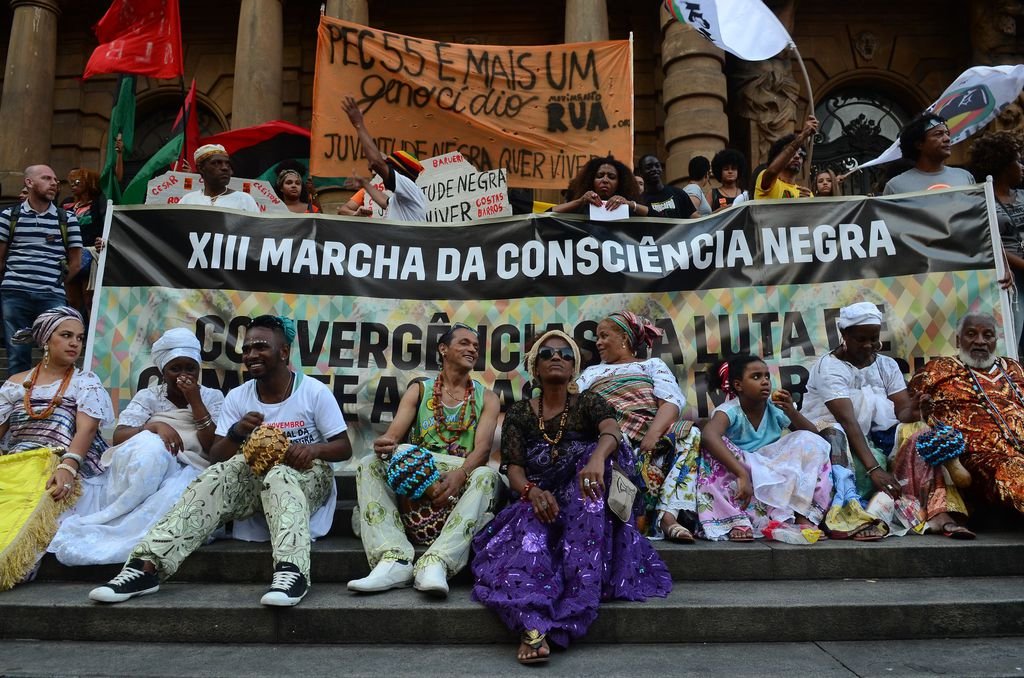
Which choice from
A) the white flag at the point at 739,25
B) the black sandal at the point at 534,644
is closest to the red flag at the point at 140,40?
the white flag at the point at 739,25

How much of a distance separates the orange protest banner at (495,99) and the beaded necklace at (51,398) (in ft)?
12.9

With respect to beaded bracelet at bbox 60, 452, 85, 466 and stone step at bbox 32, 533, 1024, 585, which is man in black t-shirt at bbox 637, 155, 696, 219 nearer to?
stone step at bbox 32, 533, 1024, 585

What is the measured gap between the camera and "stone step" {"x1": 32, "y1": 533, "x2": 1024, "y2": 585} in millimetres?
4305

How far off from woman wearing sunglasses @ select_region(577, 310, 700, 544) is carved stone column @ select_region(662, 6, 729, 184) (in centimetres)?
674

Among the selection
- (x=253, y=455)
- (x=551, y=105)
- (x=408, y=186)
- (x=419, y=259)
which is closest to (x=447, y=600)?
(x=253, y=455)

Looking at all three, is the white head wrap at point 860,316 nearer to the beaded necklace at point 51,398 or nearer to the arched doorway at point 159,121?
the beaded necklace at point 51,398

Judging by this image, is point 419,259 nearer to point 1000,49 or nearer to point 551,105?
point 551,105

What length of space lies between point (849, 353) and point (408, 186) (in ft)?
12.6

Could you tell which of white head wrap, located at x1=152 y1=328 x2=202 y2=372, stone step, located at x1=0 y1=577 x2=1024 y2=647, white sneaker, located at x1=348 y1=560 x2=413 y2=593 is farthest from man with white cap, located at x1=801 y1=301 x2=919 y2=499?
white head wrap, located at x1=152 y1=328 x2=202 y2=372

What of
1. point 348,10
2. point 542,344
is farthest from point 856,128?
point 542,344

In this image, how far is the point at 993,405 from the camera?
16.1 feet

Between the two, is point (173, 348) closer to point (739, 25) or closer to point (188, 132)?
point (739, 25)

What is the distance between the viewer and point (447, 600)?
3.85 metres

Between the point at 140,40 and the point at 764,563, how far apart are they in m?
8.57
